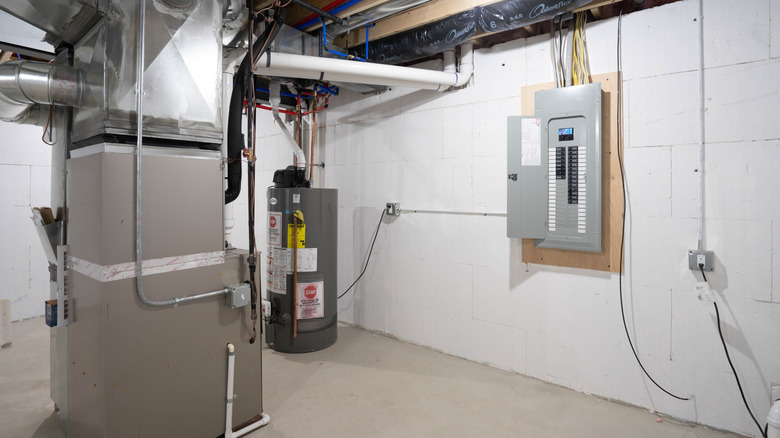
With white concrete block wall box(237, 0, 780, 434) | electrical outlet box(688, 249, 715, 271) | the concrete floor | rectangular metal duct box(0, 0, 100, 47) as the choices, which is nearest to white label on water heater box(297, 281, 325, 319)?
the concrete floor

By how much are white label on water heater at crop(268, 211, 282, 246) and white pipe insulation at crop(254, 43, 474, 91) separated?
1.10 metres

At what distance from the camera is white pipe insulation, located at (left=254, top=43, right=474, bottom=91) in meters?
2.43

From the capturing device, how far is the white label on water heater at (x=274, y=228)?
10.1 ft

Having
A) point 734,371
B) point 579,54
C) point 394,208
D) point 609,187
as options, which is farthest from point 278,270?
point 734,371

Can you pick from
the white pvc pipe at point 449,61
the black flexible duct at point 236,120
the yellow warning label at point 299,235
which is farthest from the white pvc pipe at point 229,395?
the white pvc pipe at point 449,61

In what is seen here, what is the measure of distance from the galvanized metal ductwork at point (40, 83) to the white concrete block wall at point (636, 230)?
2163 mm

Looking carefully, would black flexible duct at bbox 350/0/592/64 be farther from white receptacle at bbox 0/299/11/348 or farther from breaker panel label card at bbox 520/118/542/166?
white receptacle at bbox 0/299/11/348

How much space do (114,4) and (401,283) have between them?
2.60 meters

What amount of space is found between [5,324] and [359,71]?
342cm

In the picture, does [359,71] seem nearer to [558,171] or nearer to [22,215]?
[558,171]

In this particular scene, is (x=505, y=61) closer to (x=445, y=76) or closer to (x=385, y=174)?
(x=445, y=76)

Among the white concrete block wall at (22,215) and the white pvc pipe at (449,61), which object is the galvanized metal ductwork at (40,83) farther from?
the white concrete block wall at (22,215)

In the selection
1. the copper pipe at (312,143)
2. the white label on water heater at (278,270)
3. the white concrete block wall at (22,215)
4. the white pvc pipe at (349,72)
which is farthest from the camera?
the copper pipe at (312,143)

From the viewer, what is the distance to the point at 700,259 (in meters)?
2.08
